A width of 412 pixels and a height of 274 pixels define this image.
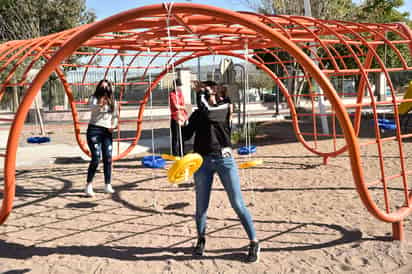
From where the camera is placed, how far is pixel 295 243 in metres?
3.70

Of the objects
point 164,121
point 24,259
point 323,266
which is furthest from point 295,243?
point 164,121

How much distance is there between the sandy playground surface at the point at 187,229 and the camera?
10.9 ft

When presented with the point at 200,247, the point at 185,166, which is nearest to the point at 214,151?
the point at 185,166

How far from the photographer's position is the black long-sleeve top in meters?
3.17

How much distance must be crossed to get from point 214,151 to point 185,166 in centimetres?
A: 38

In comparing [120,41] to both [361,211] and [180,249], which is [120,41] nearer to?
[180,249]

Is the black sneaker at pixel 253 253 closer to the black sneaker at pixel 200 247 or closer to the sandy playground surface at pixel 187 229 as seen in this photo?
the sandy playground surface at pixel 187 229

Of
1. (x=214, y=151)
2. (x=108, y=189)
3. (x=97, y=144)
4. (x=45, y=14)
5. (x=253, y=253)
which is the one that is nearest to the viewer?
(x=214, y=151)

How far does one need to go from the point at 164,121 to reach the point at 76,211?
48.0 feet

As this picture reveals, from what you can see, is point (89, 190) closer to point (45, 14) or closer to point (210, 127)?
point (210, 127)

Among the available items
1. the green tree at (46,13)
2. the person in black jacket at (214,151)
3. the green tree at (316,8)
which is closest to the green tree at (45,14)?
the green tree at (46,13)

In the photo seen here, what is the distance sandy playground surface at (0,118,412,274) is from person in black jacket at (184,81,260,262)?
476 mm

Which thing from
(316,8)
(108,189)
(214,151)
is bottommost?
(108,189)

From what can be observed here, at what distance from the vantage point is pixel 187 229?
4.20m
